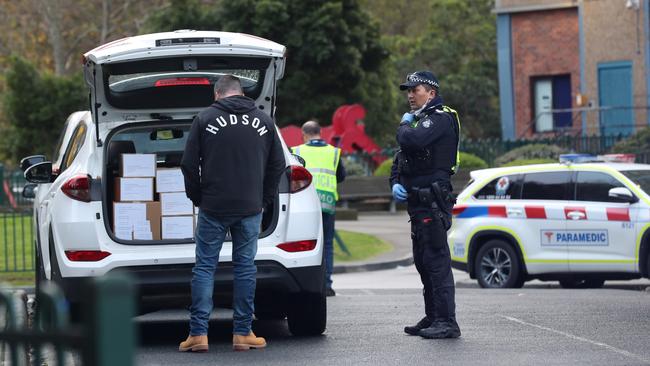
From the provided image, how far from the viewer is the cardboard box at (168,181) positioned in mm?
9258

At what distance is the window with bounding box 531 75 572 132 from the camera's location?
38156mm

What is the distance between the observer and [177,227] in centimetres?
909

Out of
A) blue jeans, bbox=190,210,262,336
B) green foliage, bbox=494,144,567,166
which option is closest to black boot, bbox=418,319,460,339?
blue jeans, bbox=190,210,262,336

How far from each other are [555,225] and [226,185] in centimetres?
749

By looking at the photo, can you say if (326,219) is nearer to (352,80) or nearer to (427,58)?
(352,80)

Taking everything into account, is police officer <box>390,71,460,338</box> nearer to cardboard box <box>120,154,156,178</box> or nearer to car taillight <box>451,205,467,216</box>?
cardboard box <box>120,154,156,178</box>

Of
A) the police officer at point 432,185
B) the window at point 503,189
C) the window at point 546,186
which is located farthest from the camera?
the window at point 503,189

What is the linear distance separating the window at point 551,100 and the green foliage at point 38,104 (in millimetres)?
13109

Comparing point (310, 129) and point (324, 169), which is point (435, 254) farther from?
point (310, 129)

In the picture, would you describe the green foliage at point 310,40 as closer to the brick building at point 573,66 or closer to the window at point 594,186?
the brick building at point 573,66

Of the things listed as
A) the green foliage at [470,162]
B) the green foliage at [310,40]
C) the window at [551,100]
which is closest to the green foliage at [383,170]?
the green foliage at [470,162]

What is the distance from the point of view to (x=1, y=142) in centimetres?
4031

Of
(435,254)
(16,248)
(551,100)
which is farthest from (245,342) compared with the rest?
(551,100)

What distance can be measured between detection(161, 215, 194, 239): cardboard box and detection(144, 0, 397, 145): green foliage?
93.4 ft
